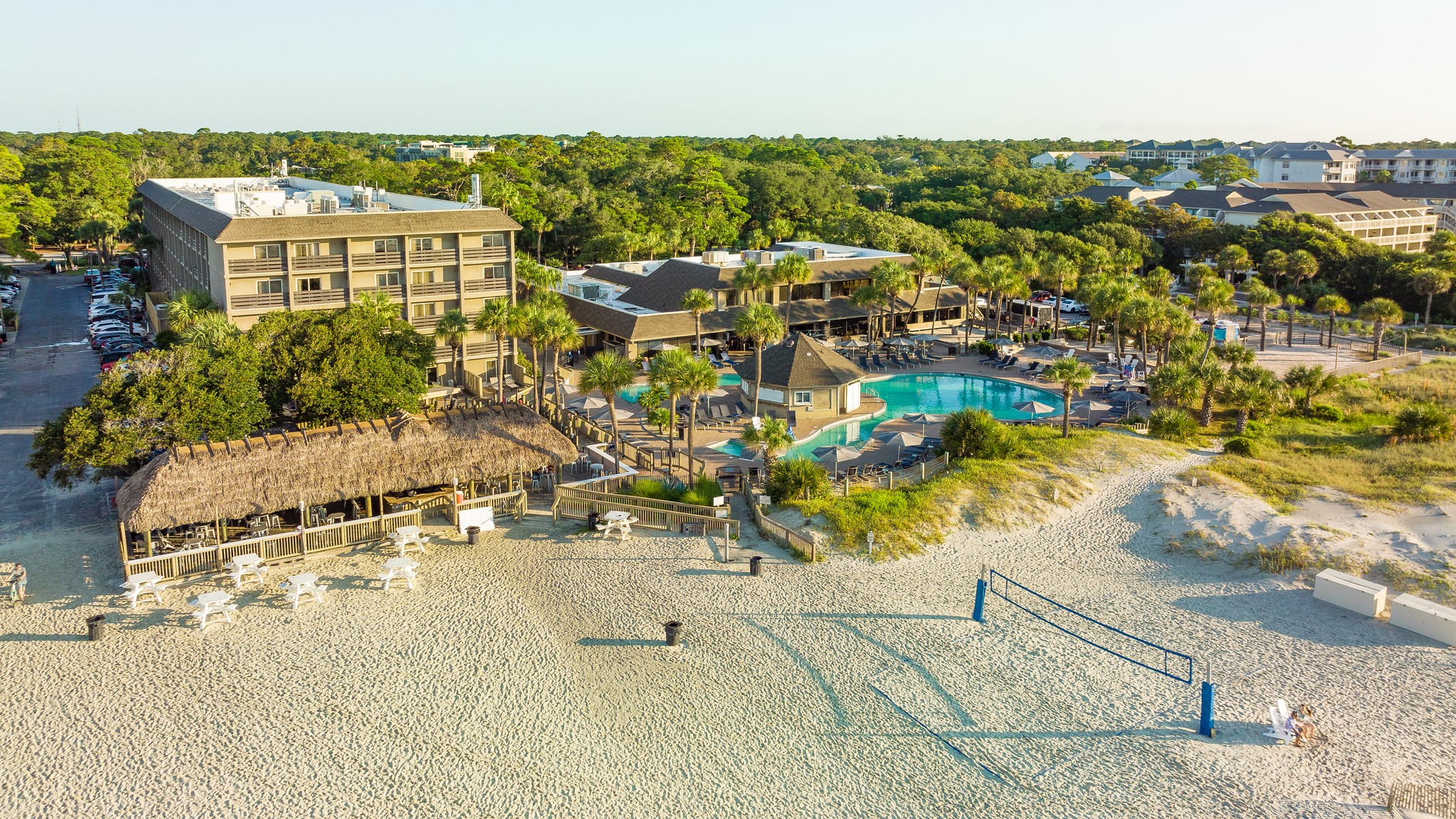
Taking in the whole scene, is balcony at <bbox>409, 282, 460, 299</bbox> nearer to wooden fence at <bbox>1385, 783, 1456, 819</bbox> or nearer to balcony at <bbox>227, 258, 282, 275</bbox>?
balcony at <bbox>227, 258, 282, 275</bbox>

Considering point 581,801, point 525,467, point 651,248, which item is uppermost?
point 651,248

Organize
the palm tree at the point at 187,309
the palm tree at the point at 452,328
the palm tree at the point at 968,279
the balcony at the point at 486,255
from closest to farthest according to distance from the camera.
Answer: the palm tree at the point at 452,328 < the palm tree at the point at 187,309 < the balcony at the point at 486,255 < the palm tree at the point at 968,279

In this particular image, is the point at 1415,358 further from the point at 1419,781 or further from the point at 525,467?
the point at 525,467

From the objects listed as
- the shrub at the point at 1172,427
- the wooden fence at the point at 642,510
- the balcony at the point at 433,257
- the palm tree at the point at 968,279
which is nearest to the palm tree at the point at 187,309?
the balcony at the point at 433,257

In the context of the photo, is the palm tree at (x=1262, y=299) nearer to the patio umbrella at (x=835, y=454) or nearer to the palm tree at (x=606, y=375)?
the patio umbrella at (x=835, y=454)

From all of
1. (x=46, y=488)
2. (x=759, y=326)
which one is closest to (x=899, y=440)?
(x=759, y=326)

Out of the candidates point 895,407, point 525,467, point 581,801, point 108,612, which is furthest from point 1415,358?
point 108,612

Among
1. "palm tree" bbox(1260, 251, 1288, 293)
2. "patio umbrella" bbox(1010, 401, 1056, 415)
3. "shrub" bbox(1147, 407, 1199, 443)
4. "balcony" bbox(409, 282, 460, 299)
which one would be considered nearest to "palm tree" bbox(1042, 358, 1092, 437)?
"patio umbrella" bbox(1010, 401, 1056, 415)
